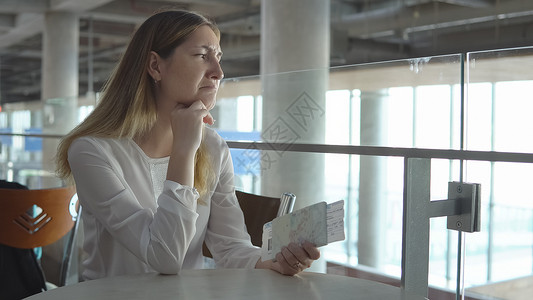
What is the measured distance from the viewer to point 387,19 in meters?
8.80

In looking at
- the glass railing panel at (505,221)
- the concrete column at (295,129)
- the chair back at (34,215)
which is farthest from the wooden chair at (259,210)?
the glass railing panel at (505,221)

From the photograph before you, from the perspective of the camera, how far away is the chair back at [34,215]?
1.83 m

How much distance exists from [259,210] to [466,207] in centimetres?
65

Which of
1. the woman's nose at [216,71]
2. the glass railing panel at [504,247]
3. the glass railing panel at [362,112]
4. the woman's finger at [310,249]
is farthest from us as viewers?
the glass railing panel at [504,247]

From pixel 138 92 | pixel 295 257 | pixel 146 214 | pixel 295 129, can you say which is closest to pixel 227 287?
pixel 295 257

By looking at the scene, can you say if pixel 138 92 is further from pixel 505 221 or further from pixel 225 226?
pixel 505 221

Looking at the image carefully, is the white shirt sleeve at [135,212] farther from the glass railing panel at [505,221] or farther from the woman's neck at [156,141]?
the glass railing panel at [505,221]

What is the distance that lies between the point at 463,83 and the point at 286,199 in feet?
1.87

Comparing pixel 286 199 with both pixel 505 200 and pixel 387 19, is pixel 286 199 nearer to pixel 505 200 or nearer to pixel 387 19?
pixel 387 19

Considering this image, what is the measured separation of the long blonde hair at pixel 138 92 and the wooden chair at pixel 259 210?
221 millimetres

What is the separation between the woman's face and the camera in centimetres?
154

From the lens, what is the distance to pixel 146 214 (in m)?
1.33

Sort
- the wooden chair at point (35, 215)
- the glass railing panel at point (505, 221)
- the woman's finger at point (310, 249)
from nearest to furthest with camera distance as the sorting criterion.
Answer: the woman's finger at point (310, 249) → the wooden chair at point (35, 215) → the glass railing panel at point (505, 221)

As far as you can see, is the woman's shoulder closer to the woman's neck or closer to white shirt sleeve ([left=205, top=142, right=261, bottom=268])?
the woman's neck
